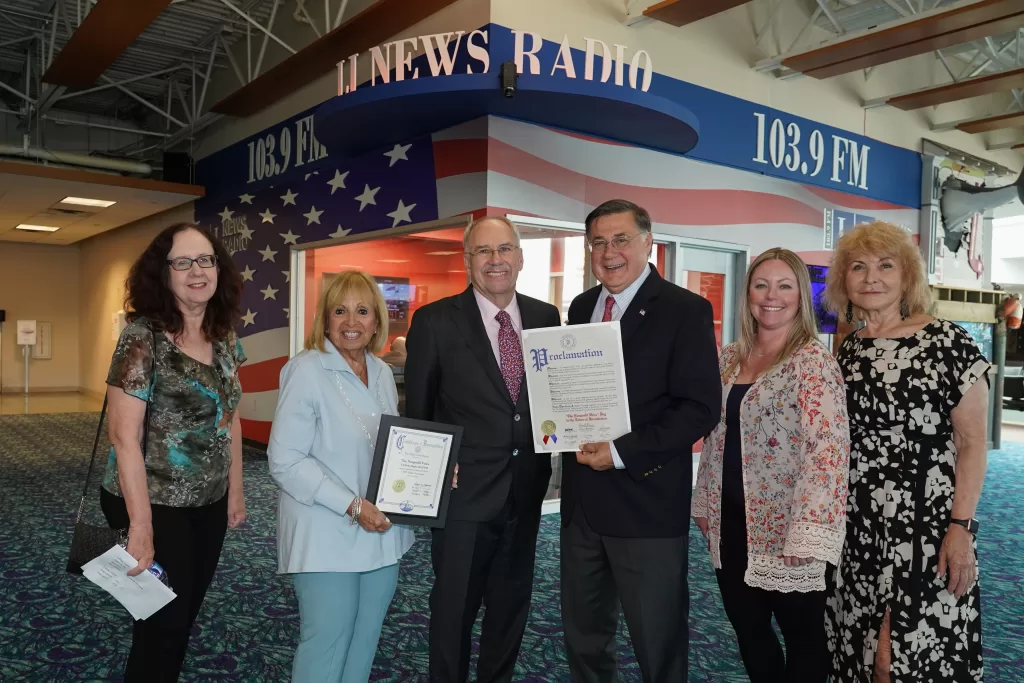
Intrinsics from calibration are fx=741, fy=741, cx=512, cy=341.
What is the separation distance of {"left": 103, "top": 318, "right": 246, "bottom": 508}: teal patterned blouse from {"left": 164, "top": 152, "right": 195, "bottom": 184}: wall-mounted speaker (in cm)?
922

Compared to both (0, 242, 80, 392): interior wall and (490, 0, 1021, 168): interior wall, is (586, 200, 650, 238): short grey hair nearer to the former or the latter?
(490, 0, 1021, 168): interior wall

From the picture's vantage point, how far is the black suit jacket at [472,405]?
2.32 m

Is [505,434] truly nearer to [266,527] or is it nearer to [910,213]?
[266,527]

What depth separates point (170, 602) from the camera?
Result: 79.9 inches

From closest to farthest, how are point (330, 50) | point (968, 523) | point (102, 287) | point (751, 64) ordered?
point (968, 523) → point (330, 50) → point (751, 64) → point (102, 287)

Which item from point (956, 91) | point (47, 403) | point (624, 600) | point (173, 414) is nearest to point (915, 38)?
point (956, 91)

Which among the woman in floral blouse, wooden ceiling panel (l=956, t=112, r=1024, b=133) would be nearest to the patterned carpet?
the woman in floral blouse

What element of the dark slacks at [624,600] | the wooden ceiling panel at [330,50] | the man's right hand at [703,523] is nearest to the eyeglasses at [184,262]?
the dark slacks at [624,600]

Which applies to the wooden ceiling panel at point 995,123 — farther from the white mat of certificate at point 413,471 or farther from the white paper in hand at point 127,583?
the white paper in hand at point 127,583

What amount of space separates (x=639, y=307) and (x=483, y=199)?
11.5ft

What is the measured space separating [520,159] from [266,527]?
3.30m

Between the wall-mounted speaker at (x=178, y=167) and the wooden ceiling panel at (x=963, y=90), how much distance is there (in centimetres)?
896

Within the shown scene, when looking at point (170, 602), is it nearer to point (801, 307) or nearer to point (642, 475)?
point (642, 475)

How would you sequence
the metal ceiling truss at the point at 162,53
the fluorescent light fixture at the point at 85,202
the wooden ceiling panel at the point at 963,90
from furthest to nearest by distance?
the fluorescent light fixture at the point at 85,202 → the metal ceiling truss at the point at 162,53 → the wooden ceiling panel at the point at 963,90
